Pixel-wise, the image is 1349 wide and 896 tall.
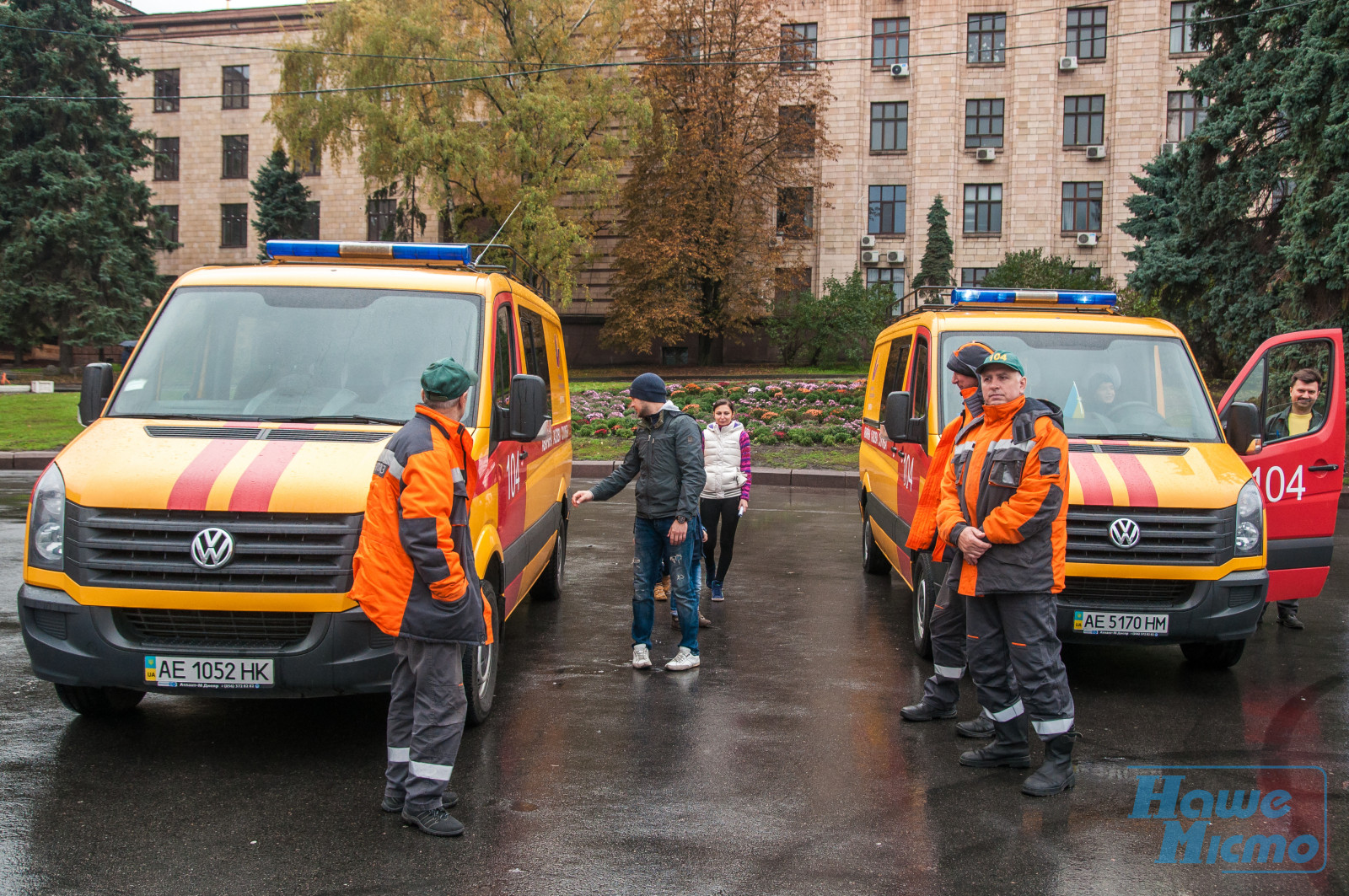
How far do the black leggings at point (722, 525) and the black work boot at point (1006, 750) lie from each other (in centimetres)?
352

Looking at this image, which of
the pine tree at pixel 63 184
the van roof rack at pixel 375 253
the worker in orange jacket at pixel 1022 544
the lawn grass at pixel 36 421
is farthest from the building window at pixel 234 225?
the worker in orange jacket at pixel 1022 544

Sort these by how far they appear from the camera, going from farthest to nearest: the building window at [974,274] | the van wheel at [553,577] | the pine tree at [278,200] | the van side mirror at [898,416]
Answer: the pine tree at [278,200] < the building window at [974,274] < the van wheel at [553,577] < the van side mirror at [898,416]

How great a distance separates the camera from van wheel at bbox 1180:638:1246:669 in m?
6.46

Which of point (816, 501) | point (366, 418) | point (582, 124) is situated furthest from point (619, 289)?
point (366, 418)

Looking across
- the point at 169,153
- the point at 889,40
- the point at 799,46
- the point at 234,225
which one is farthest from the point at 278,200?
the point at 889,40

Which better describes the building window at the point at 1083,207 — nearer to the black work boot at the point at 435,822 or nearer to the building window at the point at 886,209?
the building window at the point at 886,209

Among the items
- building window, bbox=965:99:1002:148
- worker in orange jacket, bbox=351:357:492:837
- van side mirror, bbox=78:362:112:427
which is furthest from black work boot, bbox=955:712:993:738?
building window, bbox=965:99:1002:148

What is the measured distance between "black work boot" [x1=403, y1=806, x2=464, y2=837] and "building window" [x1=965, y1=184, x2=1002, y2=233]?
42.9 meters

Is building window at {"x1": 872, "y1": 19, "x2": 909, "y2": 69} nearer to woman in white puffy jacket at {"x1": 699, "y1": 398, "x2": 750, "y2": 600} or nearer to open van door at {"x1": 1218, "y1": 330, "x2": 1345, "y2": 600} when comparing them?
woman in white puffy jacket at {"x1": 699, "y1": 398, "x2": 750, "y2": 600}

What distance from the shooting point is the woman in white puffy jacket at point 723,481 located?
26.6ft

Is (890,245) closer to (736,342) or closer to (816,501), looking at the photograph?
(736,342)

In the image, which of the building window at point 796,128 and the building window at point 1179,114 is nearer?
the building window at point 796,128

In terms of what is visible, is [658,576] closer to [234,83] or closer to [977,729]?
[977,729]

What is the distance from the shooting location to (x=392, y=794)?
14.0 feet
